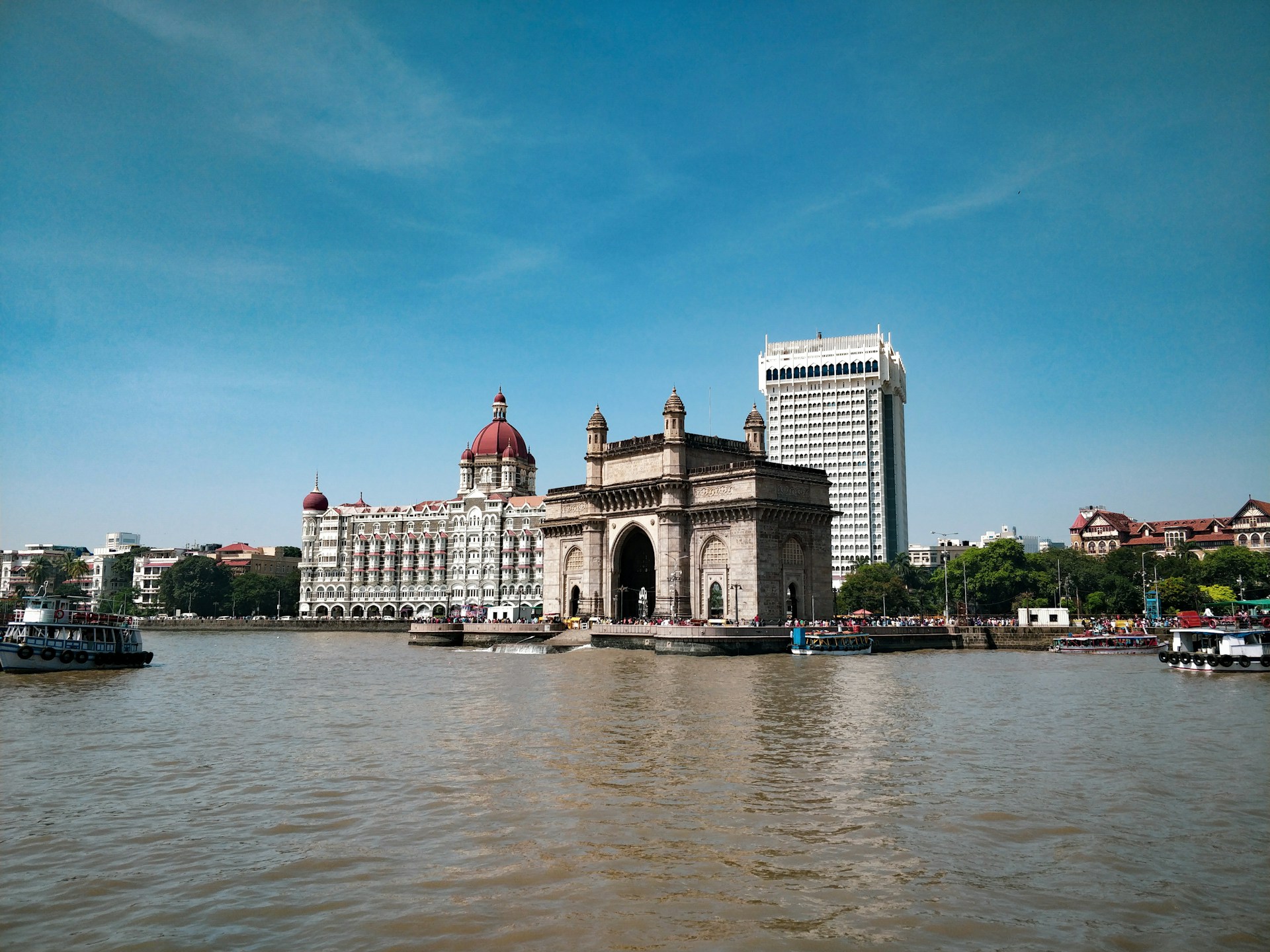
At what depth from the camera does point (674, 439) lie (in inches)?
2552

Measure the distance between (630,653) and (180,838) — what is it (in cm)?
4238

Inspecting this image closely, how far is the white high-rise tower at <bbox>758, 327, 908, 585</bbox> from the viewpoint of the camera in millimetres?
130875

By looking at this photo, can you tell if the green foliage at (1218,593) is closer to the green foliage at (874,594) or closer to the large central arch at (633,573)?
the green foliage at (874,594)

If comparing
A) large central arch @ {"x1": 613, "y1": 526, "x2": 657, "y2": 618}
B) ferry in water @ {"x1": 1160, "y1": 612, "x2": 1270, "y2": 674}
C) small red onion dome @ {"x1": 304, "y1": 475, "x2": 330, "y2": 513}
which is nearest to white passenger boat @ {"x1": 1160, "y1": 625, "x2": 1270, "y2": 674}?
ferry in water @ {"x1": 1160, "y1": 612, "x2": 1270, "y2": 674}

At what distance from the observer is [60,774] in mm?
17375

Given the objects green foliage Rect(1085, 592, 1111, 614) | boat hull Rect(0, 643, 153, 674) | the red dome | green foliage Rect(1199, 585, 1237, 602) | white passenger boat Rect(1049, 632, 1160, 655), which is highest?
the red dome

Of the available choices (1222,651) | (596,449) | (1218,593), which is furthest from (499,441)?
(1222,651)

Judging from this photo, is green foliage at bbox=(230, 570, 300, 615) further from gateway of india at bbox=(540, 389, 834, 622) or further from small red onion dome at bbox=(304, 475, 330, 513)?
gateway of india at bbox=(540, 389, 834, 622)

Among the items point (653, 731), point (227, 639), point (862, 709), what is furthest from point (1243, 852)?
point (227, 639)

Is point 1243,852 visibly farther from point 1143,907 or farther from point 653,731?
point 653,731

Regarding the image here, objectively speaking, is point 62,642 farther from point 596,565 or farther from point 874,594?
point 874,594

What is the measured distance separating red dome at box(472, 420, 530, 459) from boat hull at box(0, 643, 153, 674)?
3166 inches

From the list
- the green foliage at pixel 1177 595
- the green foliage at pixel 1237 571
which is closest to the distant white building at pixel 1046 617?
the green foliage at pixel 1177 595

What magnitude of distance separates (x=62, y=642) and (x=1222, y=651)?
158 ft
